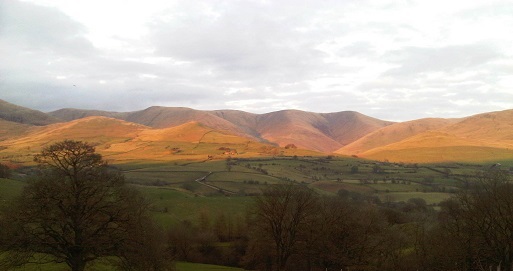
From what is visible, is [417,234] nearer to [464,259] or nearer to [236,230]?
[464,259]

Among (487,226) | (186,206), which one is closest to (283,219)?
(487,226)

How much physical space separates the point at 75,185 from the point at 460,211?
45892 mm

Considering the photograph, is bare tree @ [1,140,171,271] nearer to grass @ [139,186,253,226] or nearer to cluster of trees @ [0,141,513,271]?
cluster of trees @ [0,141,513,271]

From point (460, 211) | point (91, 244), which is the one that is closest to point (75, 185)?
point (91, 244)

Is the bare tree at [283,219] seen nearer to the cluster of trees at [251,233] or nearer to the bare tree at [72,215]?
the cluster of trees at [251,233]

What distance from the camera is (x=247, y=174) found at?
16225 centimetres

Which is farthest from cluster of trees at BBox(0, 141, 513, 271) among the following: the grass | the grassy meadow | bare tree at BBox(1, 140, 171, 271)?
the grassy meadow

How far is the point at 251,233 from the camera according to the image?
201 feet

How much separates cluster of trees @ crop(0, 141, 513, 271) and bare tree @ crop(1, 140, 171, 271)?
0.08 metres

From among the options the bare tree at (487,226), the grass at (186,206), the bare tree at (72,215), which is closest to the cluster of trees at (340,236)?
the bare tree at (487,226)

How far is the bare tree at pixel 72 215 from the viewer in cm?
2897

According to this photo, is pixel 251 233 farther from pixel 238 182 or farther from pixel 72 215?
pixel 238 182

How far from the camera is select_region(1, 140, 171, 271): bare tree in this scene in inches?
1141

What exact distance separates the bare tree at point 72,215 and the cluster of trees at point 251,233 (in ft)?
0.25
